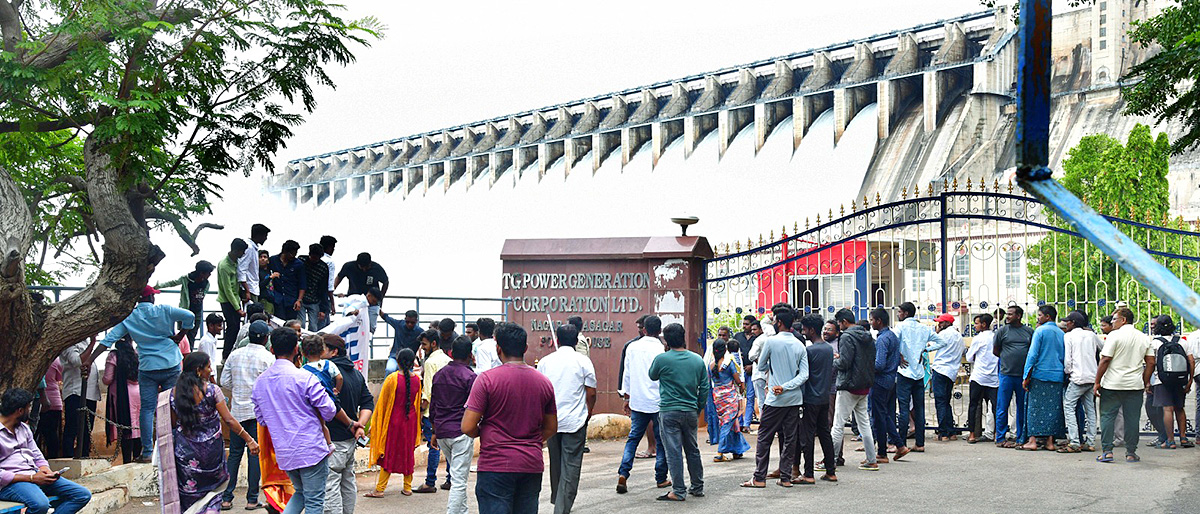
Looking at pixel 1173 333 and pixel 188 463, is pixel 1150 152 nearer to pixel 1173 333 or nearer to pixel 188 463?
pixel 1173 333

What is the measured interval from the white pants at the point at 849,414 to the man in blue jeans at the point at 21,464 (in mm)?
5655

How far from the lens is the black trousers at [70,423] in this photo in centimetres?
865

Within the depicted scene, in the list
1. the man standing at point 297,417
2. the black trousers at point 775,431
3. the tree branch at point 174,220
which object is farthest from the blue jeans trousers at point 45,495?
the black trousers at point 775,431

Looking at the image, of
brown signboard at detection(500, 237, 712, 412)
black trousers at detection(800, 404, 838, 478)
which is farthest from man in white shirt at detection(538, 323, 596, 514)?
brown signboard at detection(500, 237, 712, 412)

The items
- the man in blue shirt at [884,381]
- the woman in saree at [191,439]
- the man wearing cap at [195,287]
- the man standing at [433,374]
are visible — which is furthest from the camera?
the man wearing cap at [195,287]

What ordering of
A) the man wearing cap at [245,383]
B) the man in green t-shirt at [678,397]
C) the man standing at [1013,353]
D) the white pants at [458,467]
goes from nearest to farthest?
the white pants at [458,467] → the man wearing cap at [245,383] → the man in green t-shirt at [678,397] → the man standing at [1013,353]

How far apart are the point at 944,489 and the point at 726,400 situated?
234 centimetres

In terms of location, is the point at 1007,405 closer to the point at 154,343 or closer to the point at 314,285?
the point at 314,285

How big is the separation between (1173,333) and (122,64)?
951 cm

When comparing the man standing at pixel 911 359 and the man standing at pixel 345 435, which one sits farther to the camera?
the man standing at pixel 911 359

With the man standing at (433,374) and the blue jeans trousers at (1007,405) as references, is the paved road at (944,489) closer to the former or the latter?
the man standing at (433,374)

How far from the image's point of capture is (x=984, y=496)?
8031mm

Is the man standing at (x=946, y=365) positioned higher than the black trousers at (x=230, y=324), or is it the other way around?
the black trousers at (x=230, y=324)

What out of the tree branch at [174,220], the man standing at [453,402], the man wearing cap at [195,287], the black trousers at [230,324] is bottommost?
the man standing at [453,402]
